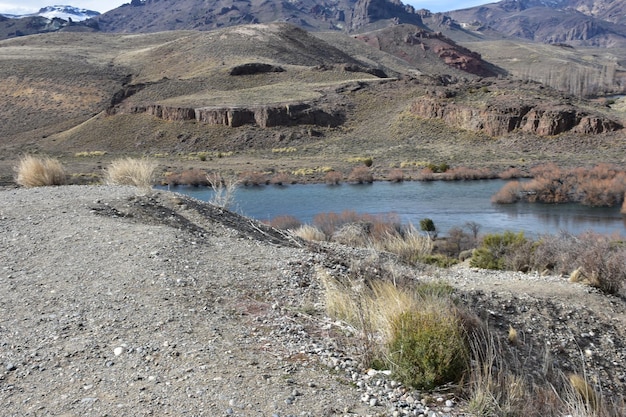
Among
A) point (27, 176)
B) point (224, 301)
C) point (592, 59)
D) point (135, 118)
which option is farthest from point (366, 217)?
point (592, 59)

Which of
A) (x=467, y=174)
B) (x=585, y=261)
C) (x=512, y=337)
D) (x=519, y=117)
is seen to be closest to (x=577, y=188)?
(x=467, y=174)

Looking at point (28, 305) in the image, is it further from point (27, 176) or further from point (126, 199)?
point (27, 176)

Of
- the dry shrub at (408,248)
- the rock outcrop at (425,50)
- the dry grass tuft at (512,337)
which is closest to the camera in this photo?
the dry grass tuft at (512,337)

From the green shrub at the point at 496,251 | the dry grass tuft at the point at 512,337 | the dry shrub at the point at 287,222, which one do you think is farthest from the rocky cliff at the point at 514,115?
the dry grass tuft at the point at 512,337

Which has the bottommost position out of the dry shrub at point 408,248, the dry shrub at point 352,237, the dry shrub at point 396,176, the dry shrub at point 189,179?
the dry shrub at point 189,179

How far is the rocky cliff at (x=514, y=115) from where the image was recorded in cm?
4303

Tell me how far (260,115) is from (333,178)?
691 inches

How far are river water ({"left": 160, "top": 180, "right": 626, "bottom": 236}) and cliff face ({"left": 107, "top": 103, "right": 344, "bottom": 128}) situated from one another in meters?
17.3

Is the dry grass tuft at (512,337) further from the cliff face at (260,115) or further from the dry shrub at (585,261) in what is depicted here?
the cliff face at (260,115)

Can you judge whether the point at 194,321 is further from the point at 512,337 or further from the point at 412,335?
the point at 512,337

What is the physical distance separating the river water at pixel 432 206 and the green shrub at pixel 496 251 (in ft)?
20.4

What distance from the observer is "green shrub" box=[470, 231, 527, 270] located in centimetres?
1445

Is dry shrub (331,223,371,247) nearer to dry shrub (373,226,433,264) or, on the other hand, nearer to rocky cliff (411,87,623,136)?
dry shrub (373,226,433,264)

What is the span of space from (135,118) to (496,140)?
99.8ft
